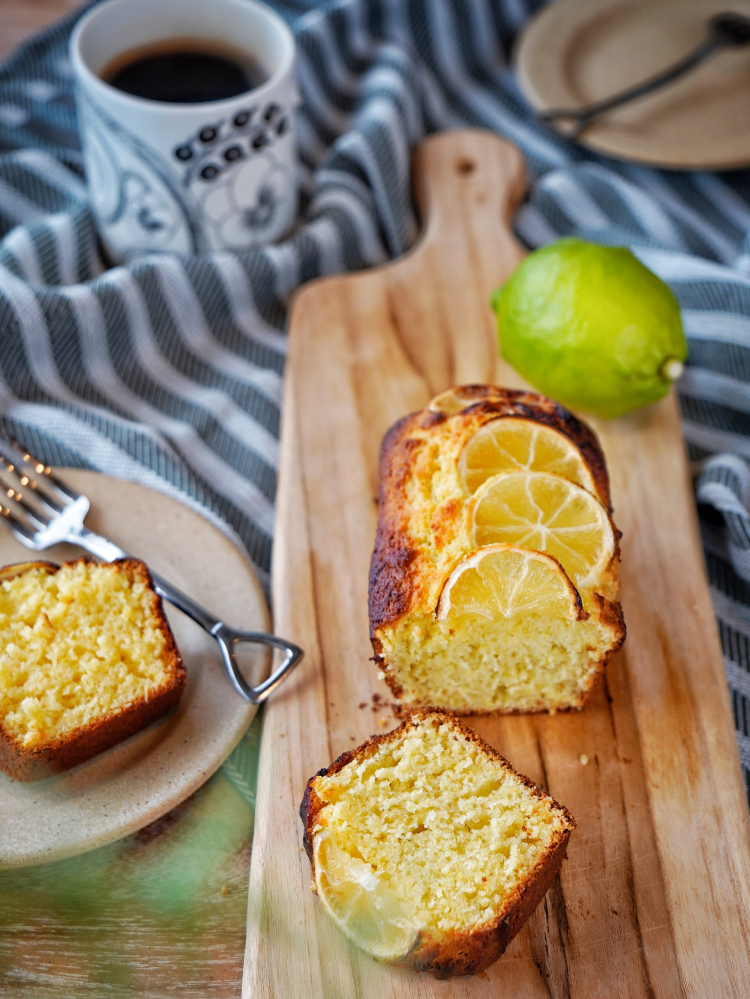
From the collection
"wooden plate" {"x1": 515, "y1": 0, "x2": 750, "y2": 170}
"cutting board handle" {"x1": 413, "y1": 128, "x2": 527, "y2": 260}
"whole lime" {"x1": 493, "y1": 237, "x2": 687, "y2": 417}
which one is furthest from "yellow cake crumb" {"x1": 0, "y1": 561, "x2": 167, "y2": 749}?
"wooden plate" {"x1": 515, "y1": 0, "x2": 750, "y2": 170}

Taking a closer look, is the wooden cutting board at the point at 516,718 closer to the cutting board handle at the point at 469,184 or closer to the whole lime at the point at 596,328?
the cutting board handle at the point at 469,184

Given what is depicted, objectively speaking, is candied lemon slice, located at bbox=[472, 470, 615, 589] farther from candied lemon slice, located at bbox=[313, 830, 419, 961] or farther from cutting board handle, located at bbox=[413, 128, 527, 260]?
cutting board handle, located at bbox=[413, 128, 527, 260]

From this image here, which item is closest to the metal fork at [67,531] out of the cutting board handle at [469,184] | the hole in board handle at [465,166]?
the cutting board handle at [469,184]

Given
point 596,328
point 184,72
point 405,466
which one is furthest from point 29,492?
point 596,328

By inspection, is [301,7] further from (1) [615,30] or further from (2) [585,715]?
(2) [585,715]

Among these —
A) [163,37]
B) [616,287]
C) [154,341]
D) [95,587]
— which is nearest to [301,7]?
[163,37]

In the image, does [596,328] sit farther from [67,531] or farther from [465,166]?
[67,531]
